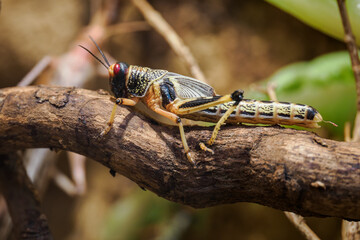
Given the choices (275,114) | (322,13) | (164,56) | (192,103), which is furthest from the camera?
(164,56)

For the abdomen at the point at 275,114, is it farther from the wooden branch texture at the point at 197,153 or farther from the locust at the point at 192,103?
the wooden branch texture at the point at 197,153

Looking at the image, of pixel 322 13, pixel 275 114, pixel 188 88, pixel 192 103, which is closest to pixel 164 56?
pixel 322 13

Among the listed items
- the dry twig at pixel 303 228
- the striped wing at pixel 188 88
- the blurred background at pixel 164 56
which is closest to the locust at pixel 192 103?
the striped wing at pixel 188 88

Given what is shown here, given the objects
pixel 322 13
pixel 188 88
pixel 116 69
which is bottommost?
pixel 116 69

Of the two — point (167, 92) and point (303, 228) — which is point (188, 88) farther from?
point (303, 228)

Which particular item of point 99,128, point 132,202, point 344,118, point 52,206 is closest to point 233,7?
point 344,118

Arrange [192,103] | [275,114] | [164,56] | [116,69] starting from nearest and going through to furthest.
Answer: [275,114], [192,103], [116,69], [164,56]
